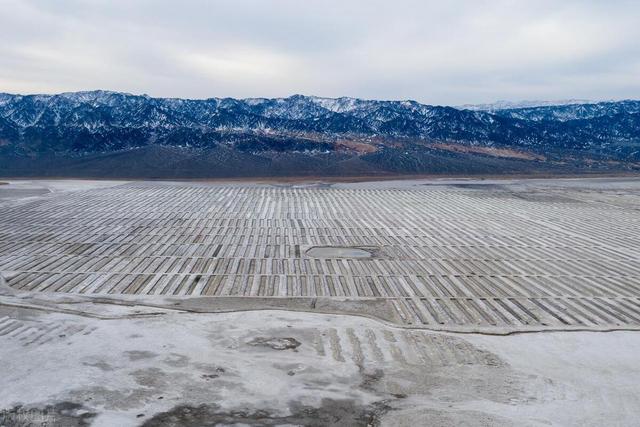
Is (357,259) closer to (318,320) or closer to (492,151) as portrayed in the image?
(318,320)

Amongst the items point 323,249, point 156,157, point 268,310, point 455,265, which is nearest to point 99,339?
point 268,310

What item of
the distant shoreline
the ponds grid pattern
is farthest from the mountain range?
the ponds grid pattern

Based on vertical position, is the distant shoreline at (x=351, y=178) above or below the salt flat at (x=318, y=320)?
above

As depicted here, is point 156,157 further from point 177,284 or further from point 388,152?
point 177,284

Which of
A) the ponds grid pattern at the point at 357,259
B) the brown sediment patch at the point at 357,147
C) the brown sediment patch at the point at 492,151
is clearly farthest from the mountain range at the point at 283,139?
the ponds grid pattern at the point at 357,259

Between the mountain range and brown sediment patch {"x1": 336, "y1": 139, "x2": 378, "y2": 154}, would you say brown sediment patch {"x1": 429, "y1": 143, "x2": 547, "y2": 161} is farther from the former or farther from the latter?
brown sediment patch {"x1": 336, "y1": 139, "x2": 378, "y2": 154}

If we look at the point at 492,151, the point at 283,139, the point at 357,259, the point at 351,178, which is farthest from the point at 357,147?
the point at 357,259

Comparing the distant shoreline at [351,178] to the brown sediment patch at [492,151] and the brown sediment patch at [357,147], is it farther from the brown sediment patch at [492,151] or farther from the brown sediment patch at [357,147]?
the brown sediment patch at [357,147]
